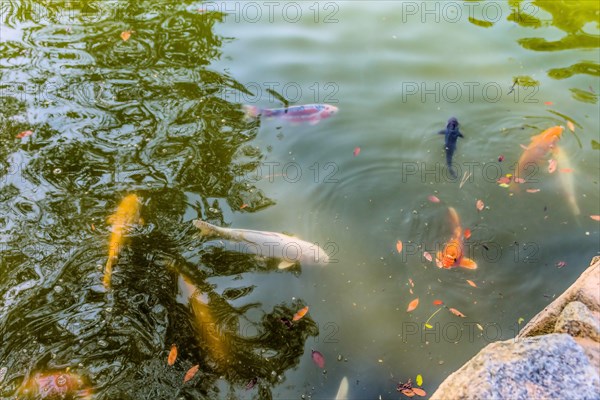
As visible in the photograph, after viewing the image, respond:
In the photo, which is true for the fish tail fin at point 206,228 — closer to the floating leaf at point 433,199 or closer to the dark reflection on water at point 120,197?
the dark reflection on water at point 120,197

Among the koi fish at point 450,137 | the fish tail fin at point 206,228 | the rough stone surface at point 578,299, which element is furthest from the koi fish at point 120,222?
the rough stone surface at point 578,299

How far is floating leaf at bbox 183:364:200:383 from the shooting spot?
11.6 ft

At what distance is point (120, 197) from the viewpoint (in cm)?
475

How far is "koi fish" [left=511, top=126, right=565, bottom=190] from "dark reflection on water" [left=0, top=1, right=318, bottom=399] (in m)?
2.78

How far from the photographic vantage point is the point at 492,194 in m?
4.71

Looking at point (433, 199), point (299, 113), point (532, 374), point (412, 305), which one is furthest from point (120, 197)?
point (532, 374)

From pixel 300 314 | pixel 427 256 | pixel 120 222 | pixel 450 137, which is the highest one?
pixel 450 137

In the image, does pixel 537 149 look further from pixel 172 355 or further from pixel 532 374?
pixel 172 355

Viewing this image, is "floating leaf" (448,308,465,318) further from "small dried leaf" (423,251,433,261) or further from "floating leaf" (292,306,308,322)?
"floating leaf" (292,306,308,322)

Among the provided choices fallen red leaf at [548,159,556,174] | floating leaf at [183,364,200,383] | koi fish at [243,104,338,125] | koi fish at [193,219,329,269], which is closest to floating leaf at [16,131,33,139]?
koi fish at [243,104,338,125]

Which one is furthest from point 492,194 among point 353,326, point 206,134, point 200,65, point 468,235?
point 200,65

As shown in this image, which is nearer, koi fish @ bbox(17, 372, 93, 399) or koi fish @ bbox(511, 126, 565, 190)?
koi fish @ bbox(17, 372, 93, 399)

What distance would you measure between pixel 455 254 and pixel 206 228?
234cm

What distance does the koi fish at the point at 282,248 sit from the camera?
4219 millimetres
